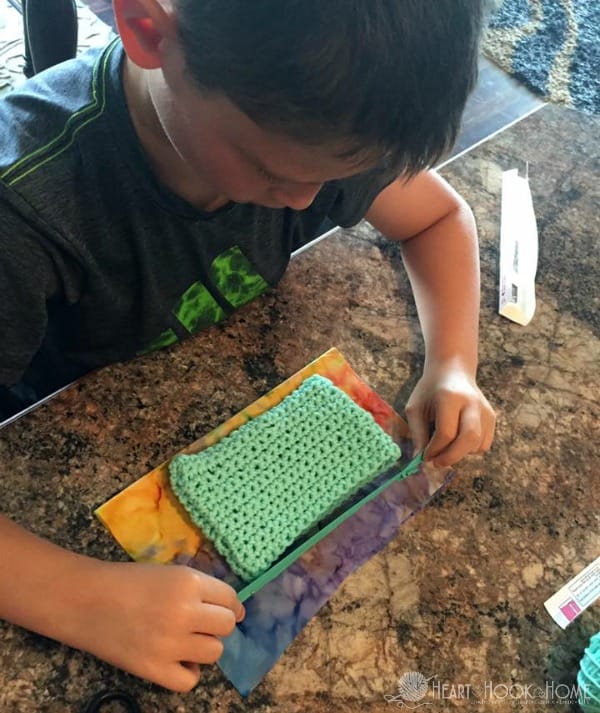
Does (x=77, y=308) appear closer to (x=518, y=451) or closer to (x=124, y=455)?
(x=124, y=455)

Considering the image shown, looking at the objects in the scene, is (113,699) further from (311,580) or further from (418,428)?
(418,428)

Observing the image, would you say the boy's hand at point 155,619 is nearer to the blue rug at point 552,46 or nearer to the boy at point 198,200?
the boy at point 198,200

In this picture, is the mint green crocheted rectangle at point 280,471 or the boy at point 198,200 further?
the mint green crocheted rectangle at point 280,471

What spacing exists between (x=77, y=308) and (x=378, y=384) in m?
0.26

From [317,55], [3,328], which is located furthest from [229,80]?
[3,328]

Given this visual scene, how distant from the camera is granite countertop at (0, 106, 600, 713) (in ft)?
1.49

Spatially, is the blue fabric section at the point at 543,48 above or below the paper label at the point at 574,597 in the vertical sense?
above

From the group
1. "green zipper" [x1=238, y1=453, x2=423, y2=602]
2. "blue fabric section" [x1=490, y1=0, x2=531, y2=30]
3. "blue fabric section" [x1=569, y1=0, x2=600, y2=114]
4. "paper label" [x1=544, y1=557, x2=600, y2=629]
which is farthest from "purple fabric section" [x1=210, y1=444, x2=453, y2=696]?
"blue fabric section" [x1=490, y1=0, x2=531, y2=30]

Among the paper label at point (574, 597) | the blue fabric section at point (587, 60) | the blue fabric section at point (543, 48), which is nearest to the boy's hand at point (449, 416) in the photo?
the paper label at point (574, 597)

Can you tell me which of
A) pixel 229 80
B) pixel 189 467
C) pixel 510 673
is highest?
pixel 229 80

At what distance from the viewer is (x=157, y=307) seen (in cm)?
59

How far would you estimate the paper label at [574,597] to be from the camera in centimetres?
51

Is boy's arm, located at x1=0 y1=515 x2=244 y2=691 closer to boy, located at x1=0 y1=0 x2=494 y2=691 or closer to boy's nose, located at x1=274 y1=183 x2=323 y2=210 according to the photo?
boy, located at x1=0 y1=0 x2=494 y2=691

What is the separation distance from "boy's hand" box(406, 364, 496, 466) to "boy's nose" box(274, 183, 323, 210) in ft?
0.69
